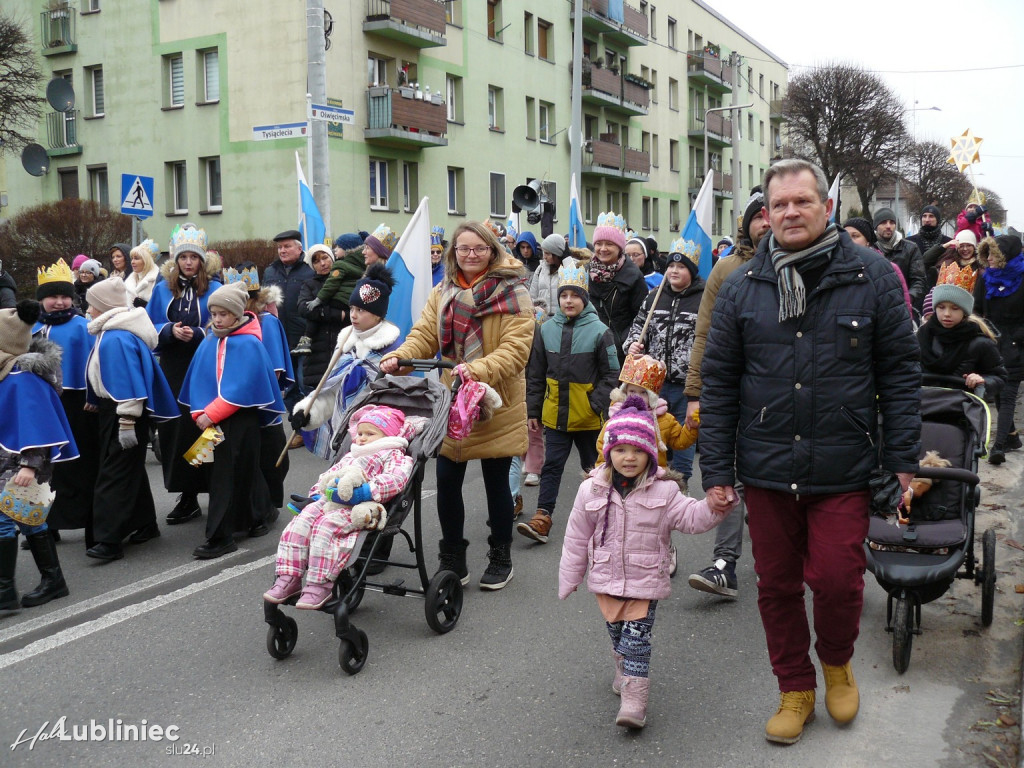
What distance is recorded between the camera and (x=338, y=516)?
4.60 m

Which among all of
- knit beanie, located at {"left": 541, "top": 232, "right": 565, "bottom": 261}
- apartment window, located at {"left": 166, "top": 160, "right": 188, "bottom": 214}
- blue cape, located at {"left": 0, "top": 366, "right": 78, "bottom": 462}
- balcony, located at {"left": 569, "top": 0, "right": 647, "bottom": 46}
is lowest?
blue cape, located at {"left": 0, "top": 366, "right": 78, "bottom": 462}

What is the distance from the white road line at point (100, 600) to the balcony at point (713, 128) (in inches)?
2003

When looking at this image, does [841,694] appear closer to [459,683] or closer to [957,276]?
[459,683]

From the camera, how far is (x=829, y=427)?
3.68m

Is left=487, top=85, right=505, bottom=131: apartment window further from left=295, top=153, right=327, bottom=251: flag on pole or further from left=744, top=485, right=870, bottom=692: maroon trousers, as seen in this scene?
left=744, top=485, right=870, bottom=692: maroon trousers

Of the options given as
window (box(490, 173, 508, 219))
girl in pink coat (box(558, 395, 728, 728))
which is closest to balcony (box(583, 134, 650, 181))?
window (box(490, 173, 508, 219))

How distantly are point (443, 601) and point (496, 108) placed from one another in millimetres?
32015

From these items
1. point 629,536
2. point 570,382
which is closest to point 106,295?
point 570,382

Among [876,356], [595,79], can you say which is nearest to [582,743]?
[876,356]

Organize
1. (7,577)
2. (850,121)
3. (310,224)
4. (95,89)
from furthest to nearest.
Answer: (850,121)
(95,89)
(310,224)
(7,577)

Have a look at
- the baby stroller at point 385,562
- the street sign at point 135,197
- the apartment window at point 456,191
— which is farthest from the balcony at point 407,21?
the baby stroller at point 385,562

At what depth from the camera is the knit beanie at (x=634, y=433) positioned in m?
4.16

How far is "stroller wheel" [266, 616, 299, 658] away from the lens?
4734mm

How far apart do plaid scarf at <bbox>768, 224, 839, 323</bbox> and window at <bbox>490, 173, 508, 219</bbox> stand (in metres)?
31.1
